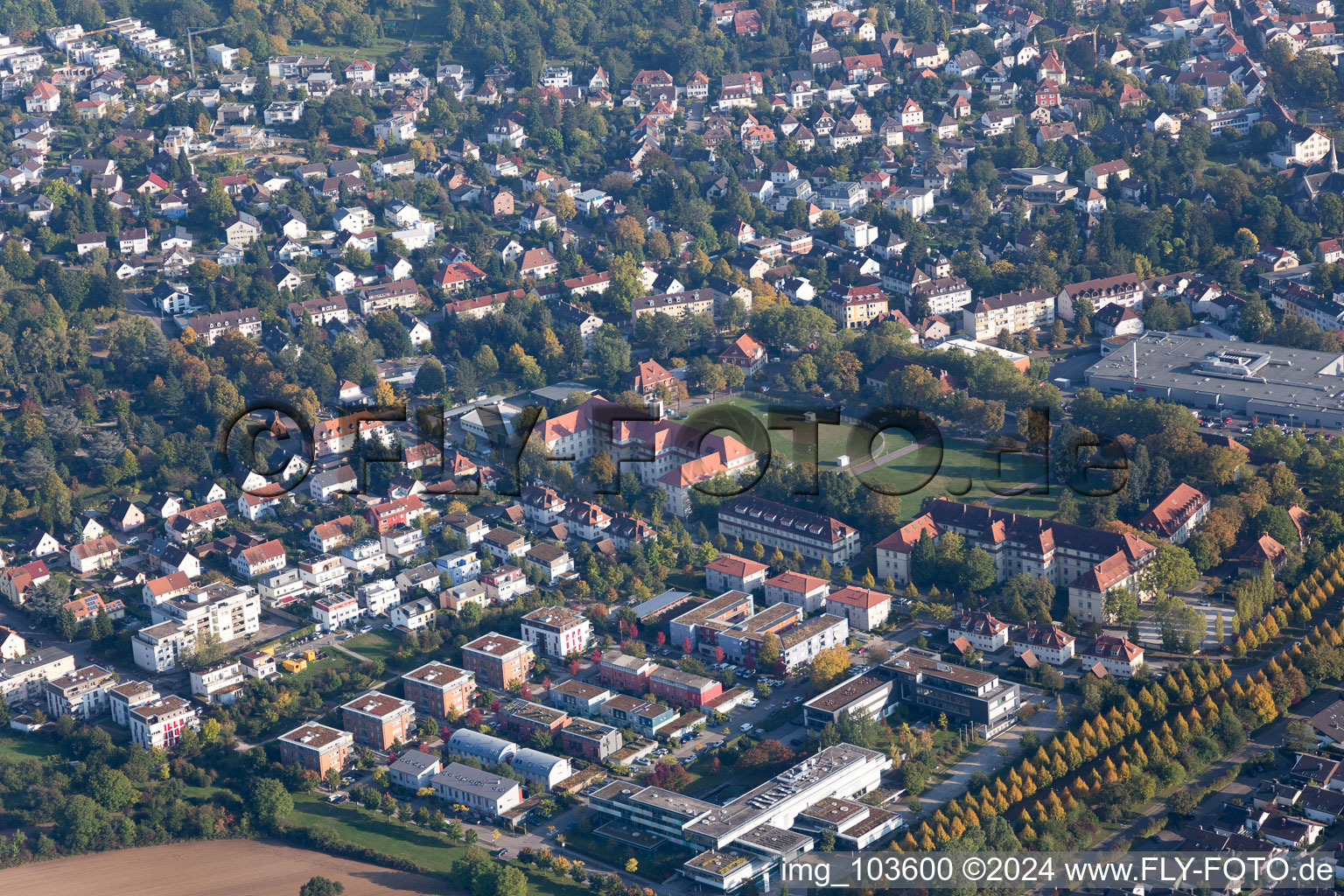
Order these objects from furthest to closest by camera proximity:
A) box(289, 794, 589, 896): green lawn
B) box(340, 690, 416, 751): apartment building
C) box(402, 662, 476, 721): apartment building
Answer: box(402, 662, 476, 721): apartment building, box(340, 690, 416, 751): apartment building, box(289, 794, 589, 896): green lawn

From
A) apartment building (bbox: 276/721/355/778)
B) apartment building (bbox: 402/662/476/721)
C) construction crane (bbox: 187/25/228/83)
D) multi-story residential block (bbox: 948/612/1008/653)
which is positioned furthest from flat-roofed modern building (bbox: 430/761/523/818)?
construction crane (bbox: 187/25/228/83)

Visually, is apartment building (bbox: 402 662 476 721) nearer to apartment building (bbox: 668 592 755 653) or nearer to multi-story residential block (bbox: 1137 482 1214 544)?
apartment building (bbox: 668 592 755 653)

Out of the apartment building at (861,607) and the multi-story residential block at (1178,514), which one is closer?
the apartment building at (861,607)

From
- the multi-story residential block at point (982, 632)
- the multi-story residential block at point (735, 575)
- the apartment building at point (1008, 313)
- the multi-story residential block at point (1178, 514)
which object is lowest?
the multi-story residential block at point (982, 632)

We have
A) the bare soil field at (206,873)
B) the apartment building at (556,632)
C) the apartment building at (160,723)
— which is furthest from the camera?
the apartment building at (556,632)

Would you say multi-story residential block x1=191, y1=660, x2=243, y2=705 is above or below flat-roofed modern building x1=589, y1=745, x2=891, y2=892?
above

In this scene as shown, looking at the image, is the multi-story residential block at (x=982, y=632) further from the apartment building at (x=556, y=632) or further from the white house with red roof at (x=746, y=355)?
the white house with red roof at (x=746, y=355)

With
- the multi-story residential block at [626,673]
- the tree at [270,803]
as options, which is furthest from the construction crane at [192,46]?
the tree at [270,803]
